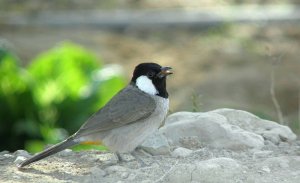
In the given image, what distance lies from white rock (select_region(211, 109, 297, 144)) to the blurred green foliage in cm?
291

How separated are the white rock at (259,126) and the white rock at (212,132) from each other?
0.49 feet

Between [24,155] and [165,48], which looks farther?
[165,48]

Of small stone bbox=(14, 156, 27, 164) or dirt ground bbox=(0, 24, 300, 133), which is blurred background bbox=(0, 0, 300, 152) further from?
small stone bbox=(14, 156, 27, 164)

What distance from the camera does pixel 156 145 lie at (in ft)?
19.9

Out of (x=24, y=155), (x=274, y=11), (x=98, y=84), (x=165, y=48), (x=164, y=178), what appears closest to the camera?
(x=164, y=178)

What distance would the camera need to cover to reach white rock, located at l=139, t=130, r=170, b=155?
6.01 meters

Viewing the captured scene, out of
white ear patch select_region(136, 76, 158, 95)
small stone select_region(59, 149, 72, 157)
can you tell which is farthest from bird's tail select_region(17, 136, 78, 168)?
white ear patch select_region(136, 76, 158, 95)

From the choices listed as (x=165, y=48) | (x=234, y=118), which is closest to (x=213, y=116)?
(x=234, y=118)

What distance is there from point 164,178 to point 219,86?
5.45 metres

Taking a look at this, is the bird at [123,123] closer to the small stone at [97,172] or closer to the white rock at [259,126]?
the small stone at [97,172]

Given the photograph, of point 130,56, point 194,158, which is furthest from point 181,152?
point 130,56

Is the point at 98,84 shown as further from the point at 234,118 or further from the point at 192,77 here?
the point at 234,118

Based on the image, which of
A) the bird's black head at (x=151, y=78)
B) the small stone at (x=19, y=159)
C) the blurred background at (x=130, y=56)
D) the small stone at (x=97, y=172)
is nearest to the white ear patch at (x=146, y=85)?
the bird's black head at (x=151, y=78)

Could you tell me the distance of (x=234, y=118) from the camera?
6586mm
